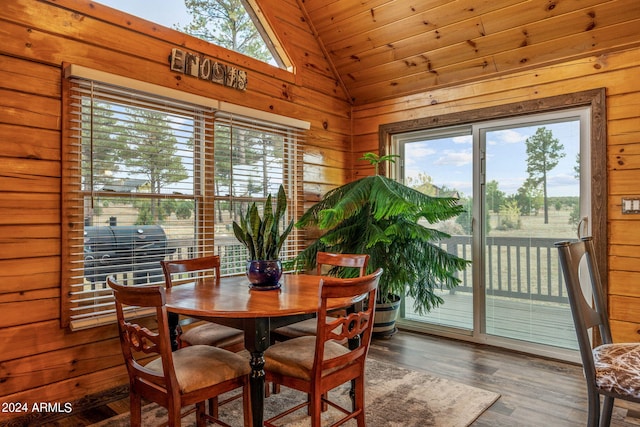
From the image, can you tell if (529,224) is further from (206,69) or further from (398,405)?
(206,69)

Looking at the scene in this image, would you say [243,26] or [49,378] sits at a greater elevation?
[243,26]

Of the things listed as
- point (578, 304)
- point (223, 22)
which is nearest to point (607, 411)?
point (578, 304)

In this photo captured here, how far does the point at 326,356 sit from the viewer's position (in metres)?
1.86

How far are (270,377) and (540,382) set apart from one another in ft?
6.50

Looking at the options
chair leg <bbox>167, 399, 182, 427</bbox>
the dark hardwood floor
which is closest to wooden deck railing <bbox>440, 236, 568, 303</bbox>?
the dark hardwood floor

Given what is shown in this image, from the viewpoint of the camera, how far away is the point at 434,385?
269 cm

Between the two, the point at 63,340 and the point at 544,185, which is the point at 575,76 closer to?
the point at 544,185

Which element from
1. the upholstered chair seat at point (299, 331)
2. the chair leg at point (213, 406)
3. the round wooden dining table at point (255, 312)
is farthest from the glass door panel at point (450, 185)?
the chair leg at point (213, 406)

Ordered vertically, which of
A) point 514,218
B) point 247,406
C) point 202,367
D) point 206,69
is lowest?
point 247,406

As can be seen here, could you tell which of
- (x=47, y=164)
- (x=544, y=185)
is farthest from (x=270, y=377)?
(x=544, y=185)

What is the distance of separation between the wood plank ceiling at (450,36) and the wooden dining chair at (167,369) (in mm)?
2985

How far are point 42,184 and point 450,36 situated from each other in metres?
3.14

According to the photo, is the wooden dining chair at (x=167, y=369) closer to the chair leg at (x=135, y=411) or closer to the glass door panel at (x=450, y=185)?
the chair leg at (x=135, y=411)

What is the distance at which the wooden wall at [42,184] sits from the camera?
7.02 feet
